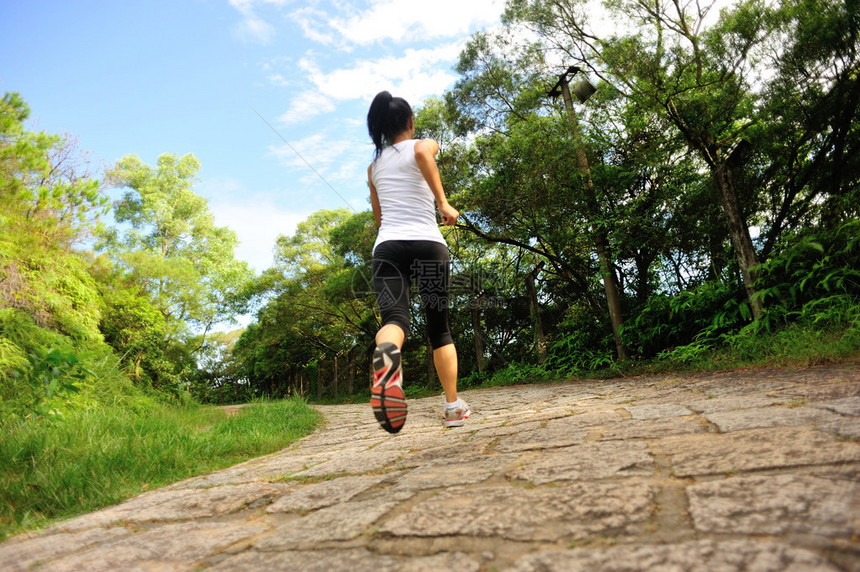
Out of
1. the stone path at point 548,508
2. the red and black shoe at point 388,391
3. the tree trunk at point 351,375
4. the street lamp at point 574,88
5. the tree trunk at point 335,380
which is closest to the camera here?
the stone path at point 548,508

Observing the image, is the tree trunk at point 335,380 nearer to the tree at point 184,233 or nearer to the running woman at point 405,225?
the tree at point 184,233

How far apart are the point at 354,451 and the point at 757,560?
2.48m

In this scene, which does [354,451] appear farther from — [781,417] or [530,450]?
[781,417]

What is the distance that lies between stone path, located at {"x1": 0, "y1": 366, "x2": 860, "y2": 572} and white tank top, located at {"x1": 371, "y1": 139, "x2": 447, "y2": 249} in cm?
119

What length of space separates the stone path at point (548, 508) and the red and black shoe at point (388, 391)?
223 mm

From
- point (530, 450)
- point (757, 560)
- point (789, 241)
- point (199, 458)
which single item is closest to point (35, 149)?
point (199, 458)

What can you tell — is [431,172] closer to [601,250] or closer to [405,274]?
[405,274]

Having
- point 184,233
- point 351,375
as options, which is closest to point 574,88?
point 351,375

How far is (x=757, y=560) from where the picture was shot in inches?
33.4

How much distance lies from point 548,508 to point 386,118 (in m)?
2.35

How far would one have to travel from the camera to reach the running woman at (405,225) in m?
2.57

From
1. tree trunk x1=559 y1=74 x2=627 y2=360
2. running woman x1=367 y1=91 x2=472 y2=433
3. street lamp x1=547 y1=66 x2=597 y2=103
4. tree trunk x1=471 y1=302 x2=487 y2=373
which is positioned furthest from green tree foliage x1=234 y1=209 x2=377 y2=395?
running woman x1=367 y1=91 x2=472 y2=433

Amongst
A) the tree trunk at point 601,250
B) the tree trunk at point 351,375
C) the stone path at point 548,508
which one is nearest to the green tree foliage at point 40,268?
the stone path at point 548,508

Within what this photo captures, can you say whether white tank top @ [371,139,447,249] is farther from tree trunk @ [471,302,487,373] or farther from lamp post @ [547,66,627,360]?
tree trunk @ [471,302,487,373]
